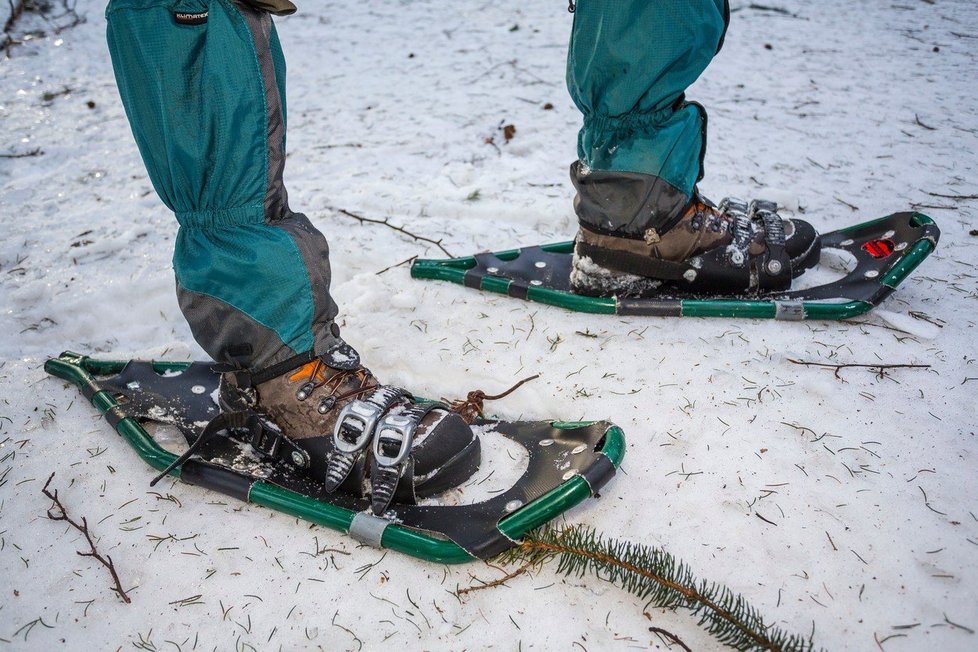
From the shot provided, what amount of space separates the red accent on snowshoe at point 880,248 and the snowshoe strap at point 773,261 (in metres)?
0.41

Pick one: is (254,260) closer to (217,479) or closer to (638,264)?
(217,479)

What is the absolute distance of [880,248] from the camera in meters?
3.05

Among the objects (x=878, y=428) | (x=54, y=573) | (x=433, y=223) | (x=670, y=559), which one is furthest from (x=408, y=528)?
(x=433, y=223)

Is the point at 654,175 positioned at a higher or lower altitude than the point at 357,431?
higher

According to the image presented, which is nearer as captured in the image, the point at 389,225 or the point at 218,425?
the point at 218,425

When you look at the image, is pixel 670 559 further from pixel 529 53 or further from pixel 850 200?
pixel 529 53

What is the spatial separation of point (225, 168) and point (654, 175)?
5.18 ft

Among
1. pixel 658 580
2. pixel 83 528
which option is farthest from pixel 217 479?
pixel 658 580

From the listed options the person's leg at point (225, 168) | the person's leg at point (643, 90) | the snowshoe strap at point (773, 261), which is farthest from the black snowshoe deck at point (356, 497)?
the snowshoe strap at point (773, 261)

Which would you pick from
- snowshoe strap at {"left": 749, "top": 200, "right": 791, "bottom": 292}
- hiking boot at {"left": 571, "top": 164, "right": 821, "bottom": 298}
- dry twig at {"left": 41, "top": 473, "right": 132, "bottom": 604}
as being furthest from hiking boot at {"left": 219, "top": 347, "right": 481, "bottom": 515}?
snowshoe strap at {"left": 749, "top": 200, "right": 791, "bottom": 292}

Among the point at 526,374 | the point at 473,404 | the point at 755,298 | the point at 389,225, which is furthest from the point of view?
the point at 389,225

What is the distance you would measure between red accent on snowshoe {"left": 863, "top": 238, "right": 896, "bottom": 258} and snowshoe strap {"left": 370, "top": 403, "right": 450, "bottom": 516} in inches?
86.3

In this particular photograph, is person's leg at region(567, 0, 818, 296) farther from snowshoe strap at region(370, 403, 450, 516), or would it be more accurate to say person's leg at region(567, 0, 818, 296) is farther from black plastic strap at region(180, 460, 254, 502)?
black plastic strap at region(180, 460, 254, 502)

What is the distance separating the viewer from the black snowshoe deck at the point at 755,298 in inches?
110
